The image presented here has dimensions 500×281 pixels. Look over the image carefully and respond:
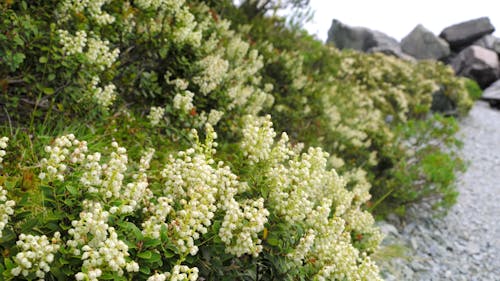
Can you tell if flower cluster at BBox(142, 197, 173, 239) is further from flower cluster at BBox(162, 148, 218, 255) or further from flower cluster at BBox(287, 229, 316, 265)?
flower cluster at BBox(287, 229, 316, 265)

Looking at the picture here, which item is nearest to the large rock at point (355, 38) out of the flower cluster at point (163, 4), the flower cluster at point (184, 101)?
the flower cluster at point (163, 4)

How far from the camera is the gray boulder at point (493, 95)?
746 inches

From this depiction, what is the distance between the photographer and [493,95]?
62.8 ft

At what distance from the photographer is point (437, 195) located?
7.64 meters

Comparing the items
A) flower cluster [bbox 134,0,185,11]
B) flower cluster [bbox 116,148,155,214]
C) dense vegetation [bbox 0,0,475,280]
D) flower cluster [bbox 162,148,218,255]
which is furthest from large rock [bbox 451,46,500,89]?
flower cluster [bbox 116,148,155,214]

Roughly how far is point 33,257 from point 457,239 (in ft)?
22.2

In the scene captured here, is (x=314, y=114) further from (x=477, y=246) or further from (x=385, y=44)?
(x=385, y=44)

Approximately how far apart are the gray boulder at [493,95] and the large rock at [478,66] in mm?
722

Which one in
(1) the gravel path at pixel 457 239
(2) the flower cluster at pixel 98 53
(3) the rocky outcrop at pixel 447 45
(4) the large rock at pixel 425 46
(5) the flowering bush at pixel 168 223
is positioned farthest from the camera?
(4) the large rock at pixel 425 46

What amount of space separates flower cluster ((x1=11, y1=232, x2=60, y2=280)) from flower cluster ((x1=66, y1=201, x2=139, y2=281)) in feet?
0.38

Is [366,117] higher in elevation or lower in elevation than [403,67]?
lower

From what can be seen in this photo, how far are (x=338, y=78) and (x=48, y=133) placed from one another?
880 centimetres

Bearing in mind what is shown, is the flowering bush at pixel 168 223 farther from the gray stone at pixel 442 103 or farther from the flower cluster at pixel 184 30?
the gray stone at pixel 442 103

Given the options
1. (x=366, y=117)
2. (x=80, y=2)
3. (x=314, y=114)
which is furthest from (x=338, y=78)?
(x=80, y=2)
